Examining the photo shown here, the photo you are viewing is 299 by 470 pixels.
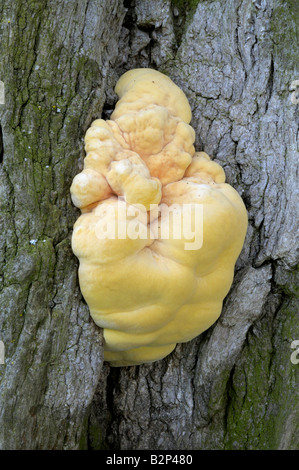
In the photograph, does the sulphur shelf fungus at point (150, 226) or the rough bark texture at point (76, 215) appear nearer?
the sulphur shelf fungus at point (150, 226)

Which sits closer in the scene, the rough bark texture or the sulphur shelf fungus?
the sulphur shelf fungus

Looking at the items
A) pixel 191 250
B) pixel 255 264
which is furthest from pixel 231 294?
pixel 191 250

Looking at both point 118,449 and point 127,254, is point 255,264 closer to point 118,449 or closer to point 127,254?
point 127,254
